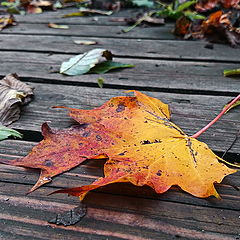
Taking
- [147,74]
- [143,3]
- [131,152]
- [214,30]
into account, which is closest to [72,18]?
[143,3]

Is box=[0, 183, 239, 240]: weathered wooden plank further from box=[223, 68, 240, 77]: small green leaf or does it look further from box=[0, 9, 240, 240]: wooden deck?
box=[223, 68, 240, 77]: small green leaf

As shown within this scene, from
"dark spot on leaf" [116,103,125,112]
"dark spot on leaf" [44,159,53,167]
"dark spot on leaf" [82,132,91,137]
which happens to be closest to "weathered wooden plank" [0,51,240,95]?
"dark spot on leaf" [116,103,125,112]

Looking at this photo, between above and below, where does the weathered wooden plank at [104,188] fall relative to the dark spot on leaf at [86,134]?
below

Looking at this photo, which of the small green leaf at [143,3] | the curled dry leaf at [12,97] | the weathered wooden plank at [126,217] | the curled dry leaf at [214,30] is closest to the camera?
the weathered wooden plank at [126,217]

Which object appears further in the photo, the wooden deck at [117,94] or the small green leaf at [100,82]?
the small green leaf at [100,82]

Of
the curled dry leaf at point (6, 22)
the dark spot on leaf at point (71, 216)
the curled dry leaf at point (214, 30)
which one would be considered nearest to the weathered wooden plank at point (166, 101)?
the dark spot on leaf at point (71, 216)

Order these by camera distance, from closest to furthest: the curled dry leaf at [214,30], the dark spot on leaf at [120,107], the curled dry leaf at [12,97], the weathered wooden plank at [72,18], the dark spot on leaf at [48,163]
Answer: the dark spot on leaf at [48,163]
the dark spot on leaf at [120,107]
the curled dry leaf at [12,97]
the curled dry leaf at [214,30]
the weathered wooden plank at [72,18]

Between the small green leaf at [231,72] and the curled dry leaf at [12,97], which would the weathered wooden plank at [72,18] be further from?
the curled dry leaf at [12,97]
